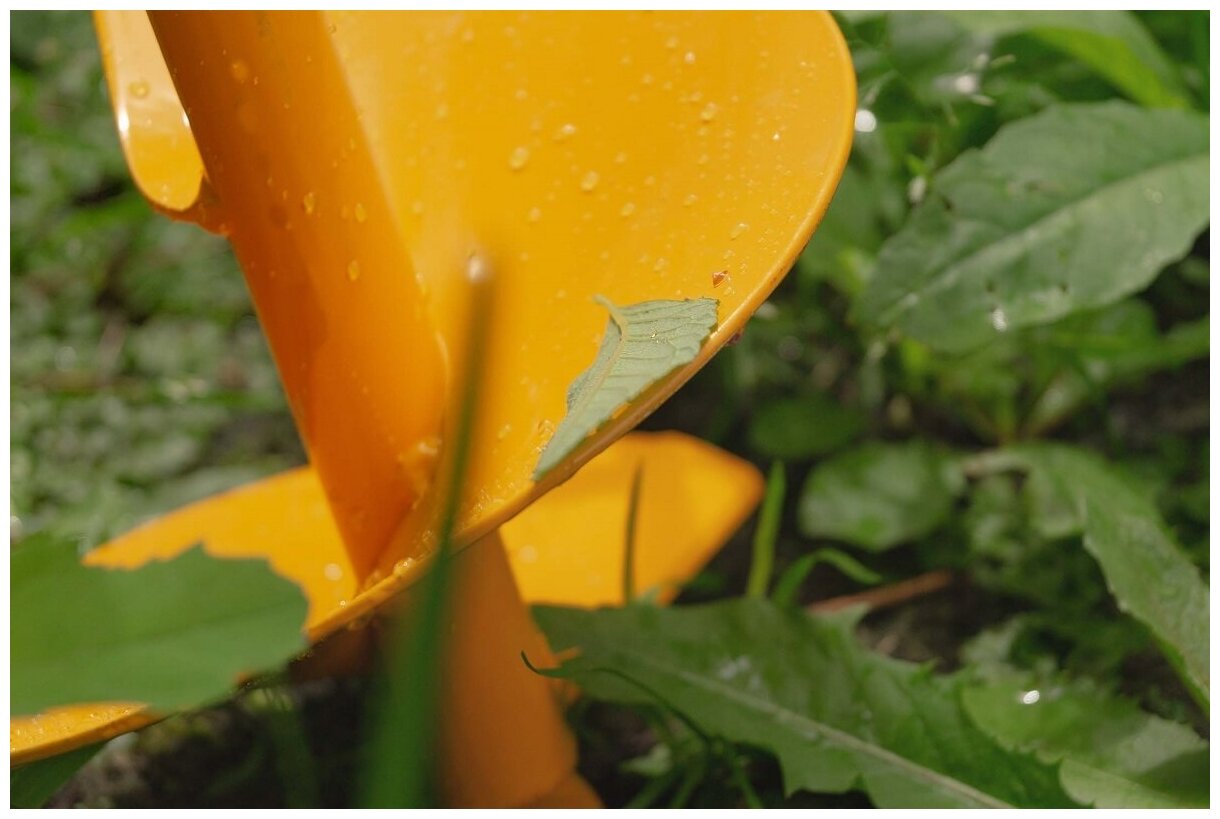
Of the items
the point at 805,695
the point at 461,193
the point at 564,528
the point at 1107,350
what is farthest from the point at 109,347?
the point at 1107,350

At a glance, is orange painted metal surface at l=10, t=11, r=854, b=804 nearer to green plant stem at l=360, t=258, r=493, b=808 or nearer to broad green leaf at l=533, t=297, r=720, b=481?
broad green leaf at l=533, t=297, r=720, b=481

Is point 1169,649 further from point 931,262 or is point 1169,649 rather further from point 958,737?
point 931,262

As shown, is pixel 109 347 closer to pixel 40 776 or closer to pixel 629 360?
pixel 40 776

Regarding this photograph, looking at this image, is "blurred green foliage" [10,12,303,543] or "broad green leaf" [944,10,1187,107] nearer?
"broad green leaf" [944,10,1187,107]

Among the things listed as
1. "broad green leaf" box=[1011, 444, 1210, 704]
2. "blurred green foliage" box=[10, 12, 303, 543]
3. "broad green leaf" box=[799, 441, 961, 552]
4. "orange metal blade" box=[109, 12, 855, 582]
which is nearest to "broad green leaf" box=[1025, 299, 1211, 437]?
"broad green leaf" box=[799, 441, 961, 552]

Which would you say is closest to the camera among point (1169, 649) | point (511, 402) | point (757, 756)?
point (511, 402)

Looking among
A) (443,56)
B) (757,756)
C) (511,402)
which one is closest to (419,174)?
(443,56)
